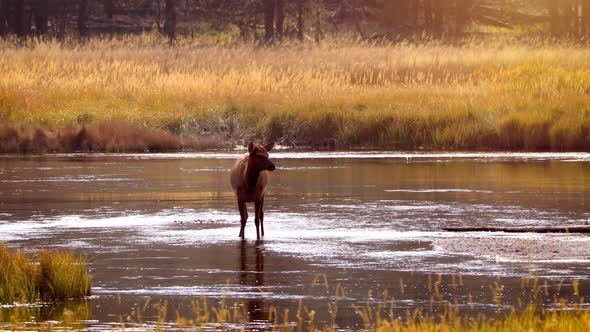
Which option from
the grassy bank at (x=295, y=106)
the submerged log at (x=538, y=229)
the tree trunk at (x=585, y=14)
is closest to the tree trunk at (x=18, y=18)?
the grassy bank at (x=295, y=106)

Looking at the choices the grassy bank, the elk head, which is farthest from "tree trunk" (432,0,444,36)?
the elk head

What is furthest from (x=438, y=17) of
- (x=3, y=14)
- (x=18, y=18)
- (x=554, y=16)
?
(x=3, y=14)

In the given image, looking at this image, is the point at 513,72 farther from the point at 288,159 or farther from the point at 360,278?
the point at 360,278

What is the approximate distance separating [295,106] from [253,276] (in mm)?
21786

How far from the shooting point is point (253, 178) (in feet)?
58.2

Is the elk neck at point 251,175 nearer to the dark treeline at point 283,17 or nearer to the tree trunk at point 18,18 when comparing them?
the dark treeline at point 283,17

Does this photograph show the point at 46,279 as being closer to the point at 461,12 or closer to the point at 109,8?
the point at 461,12

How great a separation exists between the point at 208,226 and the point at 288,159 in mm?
12597

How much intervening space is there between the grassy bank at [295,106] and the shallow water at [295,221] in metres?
2.08

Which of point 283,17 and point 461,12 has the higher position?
point 461,12

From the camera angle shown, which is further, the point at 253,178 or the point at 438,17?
the point at 438,17

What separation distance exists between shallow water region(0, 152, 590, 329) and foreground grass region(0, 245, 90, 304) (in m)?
Result: 0.39

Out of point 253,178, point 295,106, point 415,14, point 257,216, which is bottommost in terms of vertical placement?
point 257,216

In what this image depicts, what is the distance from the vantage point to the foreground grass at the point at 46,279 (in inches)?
538
